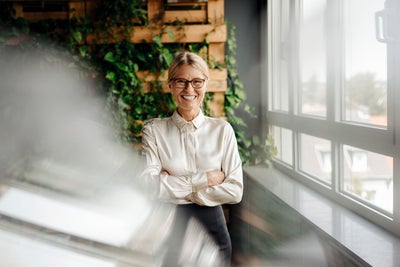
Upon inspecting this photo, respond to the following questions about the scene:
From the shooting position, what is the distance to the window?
74.1 inches

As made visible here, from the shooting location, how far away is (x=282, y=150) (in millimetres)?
3650

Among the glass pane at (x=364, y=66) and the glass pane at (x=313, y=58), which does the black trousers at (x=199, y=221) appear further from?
the glass pane at (x=313, y=58)

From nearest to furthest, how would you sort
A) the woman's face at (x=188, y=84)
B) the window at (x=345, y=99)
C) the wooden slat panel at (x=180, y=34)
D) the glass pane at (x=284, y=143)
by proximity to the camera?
1. the woman's face at (x=188, y=84)
2. the window at (x=345, y=99)
3. the glass pane at (x=284, y=143)
4. the wooden slat panel at (x=180, y=34)

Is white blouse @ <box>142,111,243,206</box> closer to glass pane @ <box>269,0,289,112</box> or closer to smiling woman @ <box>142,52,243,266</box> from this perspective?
smiling woman @ <box>142,52,243,266</box>

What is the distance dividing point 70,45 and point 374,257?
8.91 feet

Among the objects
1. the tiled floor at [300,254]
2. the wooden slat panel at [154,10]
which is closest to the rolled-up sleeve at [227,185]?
the tiled floor at [300,254]

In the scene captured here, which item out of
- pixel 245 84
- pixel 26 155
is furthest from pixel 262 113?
pixel 26 155

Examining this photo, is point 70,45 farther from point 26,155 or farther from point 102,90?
point 26,155

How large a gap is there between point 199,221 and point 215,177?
157 millimetres

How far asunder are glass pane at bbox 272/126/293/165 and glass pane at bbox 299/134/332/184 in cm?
36

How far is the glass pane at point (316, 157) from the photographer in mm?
2644

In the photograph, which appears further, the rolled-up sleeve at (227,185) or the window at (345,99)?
the window at (345,99)

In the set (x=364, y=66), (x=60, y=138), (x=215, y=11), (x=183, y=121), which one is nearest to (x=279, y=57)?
(x=215, y=11)

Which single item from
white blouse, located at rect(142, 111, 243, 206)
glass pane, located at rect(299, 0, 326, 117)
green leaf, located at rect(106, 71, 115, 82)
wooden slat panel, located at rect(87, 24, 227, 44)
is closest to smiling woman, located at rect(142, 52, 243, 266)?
white blouse, located at rect(142, 111, 243, 206)
